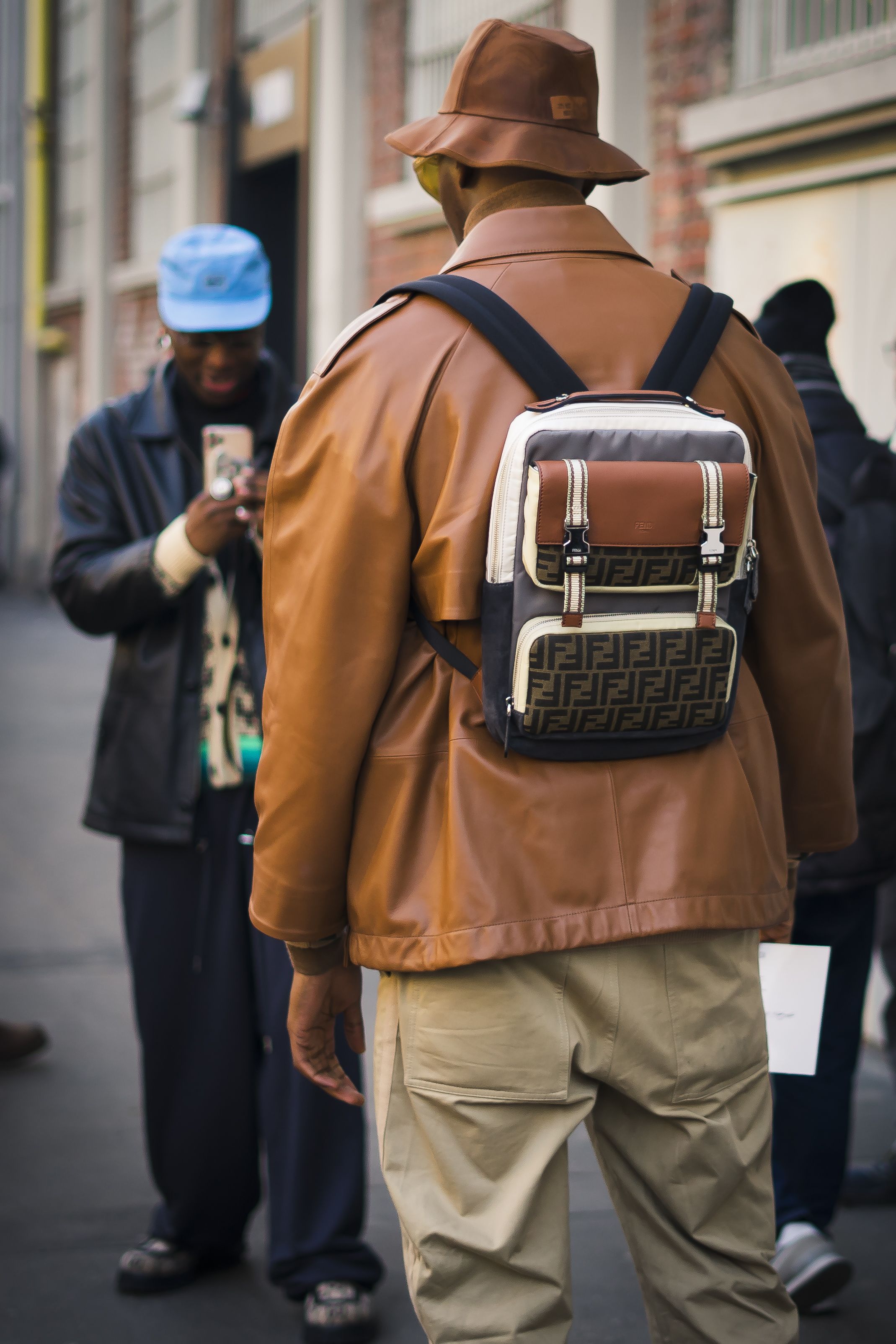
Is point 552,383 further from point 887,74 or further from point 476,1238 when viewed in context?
point 887,74

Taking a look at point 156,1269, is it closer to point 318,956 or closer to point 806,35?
point 318,956

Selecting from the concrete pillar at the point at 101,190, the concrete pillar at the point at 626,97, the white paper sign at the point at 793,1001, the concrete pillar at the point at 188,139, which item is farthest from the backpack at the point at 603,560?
the concrete pillar at the point at 101,190

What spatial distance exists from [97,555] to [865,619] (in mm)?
1620

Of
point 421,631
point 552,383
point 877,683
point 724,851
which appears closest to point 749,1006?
point 724,851

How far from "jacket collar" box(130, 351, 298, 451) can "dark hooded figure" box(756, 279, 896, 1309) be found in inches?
42.1

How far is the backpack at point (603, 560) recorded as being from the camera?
178 cm

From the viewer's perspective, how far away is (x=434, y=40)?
27.0ft

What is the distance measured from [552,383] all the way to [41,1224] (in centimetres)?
254

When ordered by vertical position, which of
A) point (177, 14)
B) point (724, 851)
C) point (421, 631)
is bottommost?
point (724, 851)

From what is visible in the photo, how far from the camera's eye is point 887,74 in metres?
4.41

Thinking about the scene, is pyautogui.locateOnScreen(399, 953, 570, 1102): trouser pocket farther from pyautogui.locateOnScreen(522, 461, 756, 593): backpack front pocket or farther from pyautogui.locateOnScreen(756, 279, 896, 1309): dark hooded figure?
pyautogui.locateOnScreen(756, 279, 896, 1309): dark hooded figure

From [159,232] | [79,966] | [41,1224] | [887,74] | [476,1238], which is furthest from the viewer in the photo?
[159,232]

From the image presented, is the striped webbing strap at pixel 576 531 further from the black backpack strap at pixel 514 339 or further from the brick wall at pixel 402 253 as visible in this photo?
the brick wall at pixel 402 253

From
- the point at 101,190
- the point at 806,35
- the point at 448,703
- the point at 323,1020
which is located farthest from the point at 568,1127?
the point at 101,190
